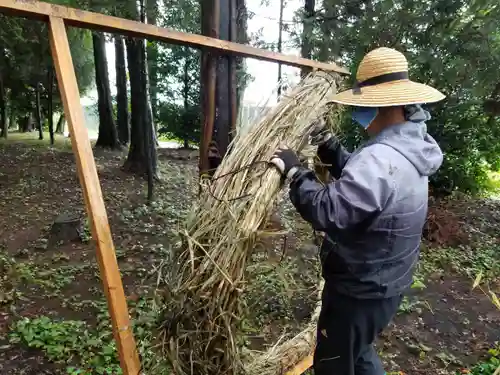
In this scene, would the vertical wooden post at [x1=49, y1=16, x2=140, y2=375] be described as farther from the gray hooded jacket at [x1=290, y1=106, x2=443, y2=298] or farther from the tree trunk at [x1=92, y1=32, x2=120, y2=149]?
the tree trunk at [x1=92, y1=32, x2=120, y2=149]

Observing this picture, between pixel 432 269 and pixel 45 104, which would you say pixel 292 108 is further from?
pixel 45 104

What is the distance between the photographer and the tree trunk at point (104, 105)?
850cm

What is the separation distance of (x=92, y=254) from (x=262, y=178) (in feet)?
9.94

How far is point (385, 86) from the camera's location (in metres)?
1.52

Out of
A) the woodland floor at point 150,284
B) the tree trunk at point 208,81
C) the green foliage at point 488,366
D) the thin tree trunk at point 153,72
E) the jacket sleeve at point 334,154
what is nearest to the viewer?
the tree trunk at point 208,81

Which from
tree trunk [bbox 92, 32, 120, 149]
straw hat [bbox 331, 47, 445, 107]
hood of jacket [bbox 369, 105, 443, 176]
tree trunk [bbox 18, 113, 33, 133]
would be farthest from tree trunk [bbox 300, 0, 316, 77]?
tree trunk [bbox 18, 113, 33, 133]

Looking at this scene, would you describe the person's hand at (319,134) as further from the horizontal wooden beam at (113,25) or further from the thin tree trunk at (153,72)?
the thin tree trunk at (153,72)

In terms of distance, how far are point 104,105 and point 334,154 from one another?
758 cm

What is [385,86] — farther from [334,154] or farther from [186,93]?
[186,93]

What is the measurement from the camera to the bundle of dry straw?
137 cm

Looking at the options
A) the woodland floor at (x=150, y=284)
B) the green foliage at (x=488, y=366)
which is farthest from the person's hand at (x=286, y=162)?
the green foliage at (x=488, y=366)

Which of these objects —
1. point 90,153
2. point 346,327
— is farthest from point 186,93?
point 346,327

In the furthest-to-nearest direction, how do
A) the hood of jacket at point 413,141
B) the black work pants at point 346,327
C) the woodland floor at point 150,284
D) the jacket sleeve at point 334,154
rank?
the woodland floor at point 150,284 → the jacket sleeve at point 334,154 → the black work pants at point 346,327 → the hood of jacket at point 413,141

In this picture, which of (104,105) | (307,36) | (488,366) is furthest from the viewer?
(104,105)
